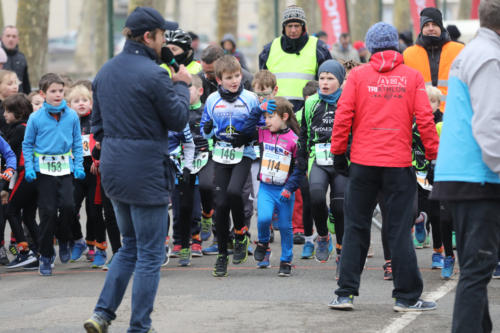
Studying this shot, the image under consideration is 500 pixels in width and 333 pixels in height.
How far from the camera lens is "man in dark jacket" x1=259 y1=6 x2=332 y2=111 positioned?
11.5m

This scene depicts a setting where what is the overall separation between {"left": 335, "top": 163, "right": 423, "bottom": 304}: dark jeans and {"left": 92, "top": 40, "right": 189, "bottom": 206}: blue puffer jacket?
5.39ft

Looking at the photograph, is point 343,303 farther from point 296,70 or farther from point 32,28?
point 32,28

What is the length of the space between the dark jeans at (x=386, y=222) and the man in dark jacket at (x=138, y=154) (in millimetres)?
1590

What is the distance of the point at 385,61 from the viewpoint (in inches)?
286

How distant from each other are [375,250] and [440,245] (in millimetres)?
1357

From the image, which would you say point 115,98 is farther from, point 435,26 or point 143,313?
point 435,26

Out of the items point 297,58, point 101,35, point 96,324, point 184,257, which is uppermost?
point 297,58

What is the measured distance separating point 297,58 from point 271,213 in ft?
9.85

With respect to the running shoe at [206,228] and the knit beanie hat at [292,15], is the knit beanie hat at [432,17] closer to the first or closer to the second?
the knit beanie hat at [292,15]

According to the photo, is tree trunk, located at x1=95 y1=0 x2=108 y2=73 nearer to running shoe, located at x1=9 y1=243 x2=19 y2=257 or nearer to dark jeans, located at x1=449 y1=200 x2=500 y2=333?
running shoe, located at x1=9 y1=243 x2=19 y2=257

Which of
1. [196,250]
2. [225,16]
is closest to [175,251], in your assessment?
[196,250]

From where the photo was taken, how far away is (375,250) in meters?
10.7

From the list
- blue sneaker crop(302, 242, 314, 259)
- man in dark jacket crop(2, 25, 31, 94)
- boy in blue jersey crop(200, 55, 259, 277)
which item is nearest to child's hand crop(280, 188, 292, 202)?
boy in blue jersey crop(200, 55, 259, 277)

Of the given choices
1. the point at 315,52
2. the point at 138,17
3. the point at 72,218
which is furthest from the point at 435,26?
the point at 138,17
